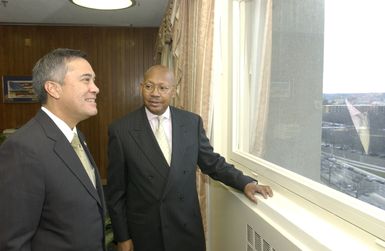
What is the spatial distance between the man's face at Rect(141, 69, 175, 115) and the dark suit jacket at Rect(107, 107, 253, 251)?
0.25 ft

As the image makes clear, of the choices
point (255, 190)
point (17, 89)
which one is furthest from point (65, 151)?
point (17, 89)

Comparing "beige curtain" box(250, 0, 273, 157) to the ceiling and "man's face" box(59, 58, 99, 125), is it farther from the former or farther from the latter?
the ceiling

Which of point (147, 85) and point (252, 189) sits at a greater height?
point (147, 85)

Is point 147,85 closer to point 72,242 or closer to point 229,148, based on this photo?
point 229,148

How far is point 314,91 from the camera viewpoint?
137cm

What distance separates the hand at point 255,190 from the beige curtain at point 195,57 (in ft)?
1.98

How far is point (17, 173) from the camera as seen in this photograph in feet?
3.22

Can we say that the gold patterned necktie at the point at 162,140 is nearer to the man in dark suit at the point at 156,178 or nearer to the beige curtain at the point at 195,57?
the man in dark suit at the point at 156,178

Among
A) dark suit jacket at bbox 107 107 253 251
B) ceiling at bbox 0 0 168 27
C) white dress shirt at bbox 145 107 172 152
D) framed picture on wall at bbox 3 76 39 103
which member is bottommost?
dark suit jacket at bbox 107 107 253 251

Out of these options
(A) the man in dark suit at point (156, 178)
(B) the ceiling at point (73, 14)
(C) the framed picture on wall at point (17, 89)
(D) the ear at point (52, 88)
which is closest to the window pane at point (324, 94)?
(A) the man in dark suit at point (156, 178)

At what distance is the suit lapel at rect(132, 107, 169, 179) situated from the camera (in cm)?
158

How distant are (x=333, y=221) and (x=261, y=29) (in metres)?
1.04

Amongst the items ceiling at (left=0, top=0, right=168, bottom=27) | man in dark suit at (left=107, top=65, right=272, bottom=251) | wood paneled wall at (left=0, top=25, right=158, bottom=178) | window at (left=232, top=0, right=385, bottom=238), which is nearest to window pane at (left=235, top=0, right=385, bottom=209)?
window at (left=232, top=0, right=385, bottom=238)

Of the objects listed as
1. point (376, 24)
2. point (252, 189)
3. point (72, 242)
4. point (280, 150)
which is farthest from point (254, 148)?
point (72, 242)
